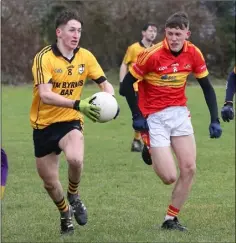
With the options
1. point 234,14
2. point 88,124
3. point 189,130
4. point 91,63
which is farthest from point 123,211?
point 234,14

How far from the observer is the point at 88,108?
6.41 metres

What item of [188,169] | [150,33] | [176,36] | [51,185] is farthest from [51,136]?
[150,33]

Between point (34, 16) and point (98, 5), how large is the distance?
3.41m

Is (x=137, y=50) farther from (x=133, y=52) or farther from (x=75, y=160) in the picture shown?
(x=75, y=160)

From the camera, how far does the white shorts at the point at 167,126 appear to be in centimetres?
729

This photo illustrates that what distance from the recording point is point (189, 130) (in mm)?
7363

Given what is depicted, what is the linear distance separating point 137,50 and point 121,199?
16.5ft

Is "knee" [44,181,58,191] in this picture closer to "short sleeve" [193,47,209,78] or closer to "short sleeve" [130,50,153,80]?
"short sleeve" [130,50,153,80]

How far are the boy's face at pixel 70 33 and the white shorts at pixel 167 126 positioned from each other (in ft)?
3.87

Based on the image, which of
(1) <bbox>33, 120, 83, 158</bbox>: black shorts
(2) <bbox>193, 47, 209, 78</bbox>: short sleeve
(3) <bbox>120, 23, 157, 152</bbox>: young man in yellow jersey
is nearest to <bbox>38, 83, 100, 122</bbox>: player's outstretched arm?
(1) <bbox>33, 120, 83, 158</bbox>: black shorts

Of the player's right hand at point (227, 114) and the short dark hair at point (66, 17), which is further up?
the short dark hair at point (66, 17)

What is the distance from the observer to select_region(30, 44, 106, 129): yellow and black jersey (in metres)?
6.82

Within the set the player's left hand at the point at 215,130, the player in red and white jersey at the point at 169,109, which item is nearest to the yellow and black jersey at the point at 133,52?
the player in red and white jersey at the point at 169,109

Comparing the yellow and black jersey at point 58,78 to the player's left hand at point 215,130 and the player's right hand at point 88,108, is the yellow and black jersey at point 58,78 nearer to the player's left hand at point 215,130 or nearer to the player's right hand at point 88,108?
the player's right hand at point 88,108
